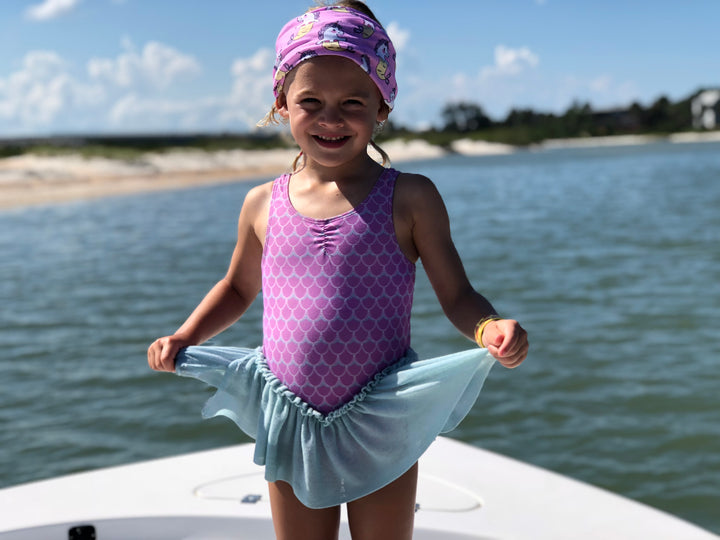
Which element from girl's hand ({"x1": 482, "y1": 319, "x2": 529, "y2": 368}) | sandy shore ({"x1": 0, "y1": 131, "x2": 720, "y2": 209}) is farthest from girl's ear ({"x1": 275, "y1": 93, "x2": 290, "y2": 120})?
sandy shore ({"x1": 0, "y1": 131, "x2": 720, "y2": 209})

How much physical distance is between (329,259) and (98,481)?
50.6 inches

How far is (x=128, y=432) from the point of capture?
5.21 meters

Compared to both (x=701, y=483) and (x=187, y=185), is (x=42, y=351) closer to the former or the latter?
(x=701, y=483)

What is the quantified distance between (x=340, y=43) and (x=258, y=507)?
132cm

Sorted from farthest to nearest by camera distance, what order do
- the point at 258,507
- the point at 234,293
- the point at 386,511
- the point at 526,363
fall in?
the point at 526,363
the point at 258,507
the point at 234,293
the point at 386,511

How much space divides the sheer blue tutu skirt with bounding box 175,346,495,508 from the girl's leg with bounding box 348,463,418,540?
0.14ft

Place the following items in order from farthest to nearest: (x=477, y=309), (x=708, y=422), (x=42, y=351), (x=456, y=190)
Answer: (x=456, y=190)
(x=42, y=351)
(x=708, y=422)
(x=477, y=309)

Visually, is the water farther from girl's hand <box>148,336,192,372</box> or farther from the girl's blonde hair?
girl's hand <box>148,336,192,372</box>

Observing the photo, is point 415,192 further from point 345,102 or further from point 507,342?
point 507,342

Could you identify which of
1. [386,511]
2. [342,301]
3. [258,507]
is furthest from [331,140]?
[258,507]

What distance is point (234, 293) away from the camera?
191cm

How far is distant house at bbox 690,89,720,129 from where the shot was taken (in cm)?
9638

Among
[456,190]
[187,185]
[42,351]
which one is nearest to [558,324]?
[42,351]

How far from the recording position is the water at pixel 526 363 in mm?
4801
